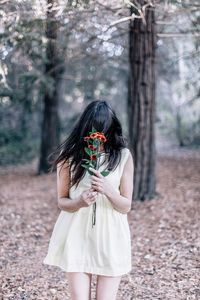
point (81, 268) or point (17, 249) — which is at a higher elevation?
point (81, 268)

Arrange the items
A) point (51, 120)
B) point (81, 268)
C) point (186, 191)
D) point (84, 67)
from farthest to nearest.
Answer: point (84, 67) → point (51, 120) → point (186, 191) → point (81, 268)

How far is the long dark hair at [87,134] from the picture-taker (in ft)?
7.09

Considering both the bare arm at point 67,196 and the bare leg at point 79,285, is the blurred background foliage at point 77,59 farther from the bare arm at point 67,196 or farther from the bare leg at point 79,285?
the bare leg at point 79,285

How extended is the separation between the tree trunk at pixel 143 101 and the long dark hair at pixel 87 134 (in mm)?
4004

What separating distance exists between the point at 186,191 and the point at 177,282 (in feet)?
12.3

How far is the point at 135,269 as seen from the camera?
3936 millimetres

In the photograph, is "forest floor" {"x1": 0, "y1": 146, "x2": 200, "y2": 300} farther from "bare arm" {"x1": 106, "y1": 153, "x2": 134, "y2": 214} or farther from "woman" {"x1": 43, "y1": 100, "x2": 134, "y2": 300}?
"bare arm" {"x1": 106, "y1": 153, "x2": 134, "y2": 214}

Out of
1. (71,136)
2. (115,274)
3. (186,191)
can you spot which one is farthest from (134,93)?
(115,274)

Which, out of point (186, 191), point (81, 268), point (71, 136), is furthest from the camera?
point (186, 191)

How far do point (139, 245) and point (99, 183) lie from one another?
2987mm

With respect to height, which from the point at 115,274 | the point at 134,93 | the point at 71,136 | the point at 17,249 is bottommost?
the point at 17,249

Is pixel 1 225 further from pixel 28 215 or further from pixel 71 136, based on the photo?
pixel 71 136

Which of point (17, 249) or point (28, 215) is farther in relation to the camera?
point (28, 215)

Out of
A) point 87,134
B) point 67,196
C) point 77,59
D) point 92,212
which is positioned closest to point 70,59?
point 77,59
